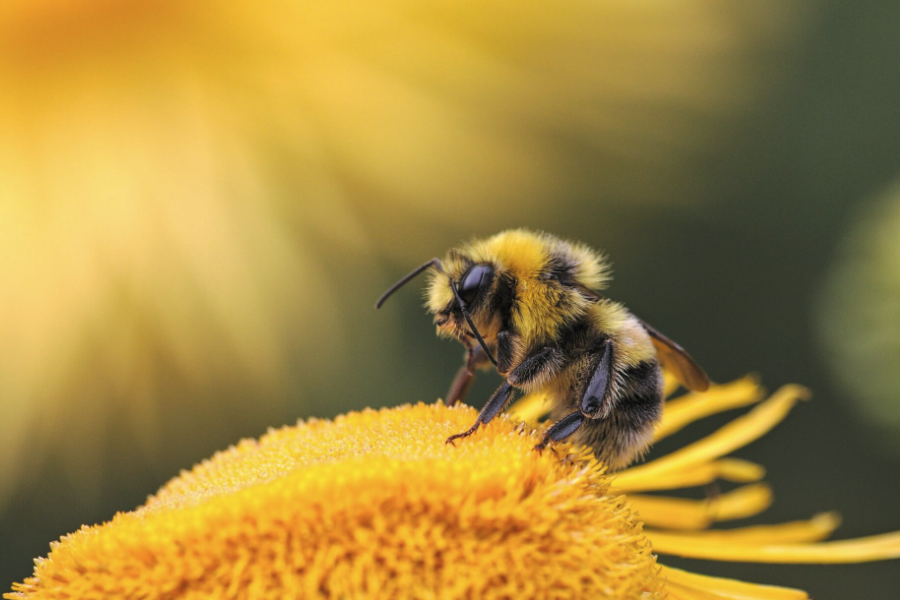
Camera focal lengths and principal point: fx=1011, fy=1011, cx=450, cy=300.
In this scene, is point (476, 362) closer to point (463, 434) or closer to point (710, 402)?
point (463, 434)

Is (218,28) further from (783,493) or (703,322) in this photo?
(783,493)

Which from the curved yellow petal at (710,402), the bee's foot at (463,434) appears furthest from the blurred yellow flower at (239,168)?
the bee's foot at (463,434)

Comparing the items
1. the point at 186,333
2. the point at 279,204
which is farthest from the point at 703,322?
the point at 186,333

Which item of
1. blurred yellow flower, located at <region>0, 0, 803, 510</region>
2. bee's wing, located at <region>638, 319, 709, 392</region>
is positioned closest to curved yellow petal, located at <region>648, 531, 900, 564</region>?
bee's wing, located at <region>638, 319, 709, 392</region>

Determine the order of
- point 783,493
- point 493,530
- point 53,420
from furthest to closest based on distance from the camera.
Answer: point 783,493, point 53,420, point 493,530

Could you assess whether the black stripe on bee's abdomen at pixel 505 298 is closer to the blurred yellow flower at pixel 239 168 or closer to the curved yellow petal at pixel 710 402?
the curved yellow petal at pixel 710 402
